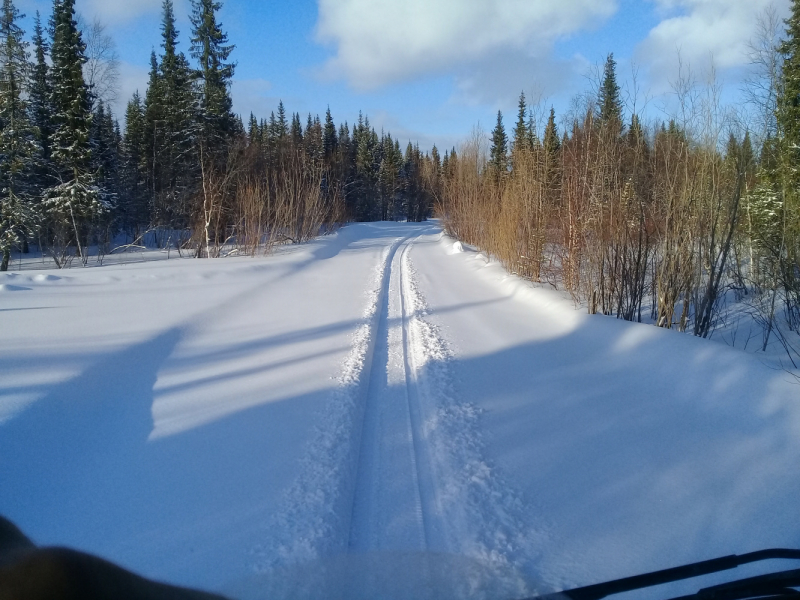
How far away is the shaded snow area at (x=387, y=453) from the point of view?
3.07 m

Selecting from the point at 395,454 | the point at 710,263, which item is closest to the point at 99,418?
the point at 395,454

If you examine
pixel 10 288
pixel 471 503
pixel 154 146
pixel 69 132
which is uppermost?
pixel 154 146

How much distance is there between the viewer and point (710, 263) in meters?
7.58

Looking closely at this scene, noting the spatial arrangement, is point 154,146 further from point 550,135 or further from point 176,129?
point 550,135

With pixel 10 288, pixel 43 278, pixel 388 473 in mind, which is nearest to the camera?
A: pixel 388 473

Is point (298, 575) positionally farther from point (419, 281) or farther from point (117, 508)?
point (419, 281)

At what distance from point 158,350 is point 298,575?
521 centimetres

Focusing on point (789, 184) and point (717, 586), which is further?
point (789, 184)

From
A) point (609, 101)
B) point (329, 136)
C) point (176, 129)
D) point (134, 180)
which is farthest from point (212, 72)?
point (329, 136)

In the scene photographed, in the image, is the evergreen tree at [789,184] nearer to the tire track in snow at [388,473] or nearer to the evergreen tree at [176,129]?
the tire track in snow at [388,473]

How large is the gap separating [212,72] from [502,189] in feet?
64.5

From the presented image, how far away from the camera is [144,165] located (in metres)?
40.1

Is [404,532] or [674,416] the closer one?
[404,532]

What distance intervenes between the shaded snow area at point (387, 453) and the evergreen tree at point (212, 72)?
78.8 feet
